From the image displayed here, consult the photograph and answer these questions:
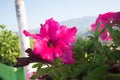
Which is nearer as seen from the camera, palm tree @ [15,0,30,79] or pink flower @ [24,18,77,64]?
pink flower @ [24,18,77,64]

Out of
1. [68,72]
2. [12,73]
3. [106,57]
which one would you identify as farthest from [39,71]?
[12,73]

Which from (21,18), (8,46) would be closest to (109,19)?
(21,18)

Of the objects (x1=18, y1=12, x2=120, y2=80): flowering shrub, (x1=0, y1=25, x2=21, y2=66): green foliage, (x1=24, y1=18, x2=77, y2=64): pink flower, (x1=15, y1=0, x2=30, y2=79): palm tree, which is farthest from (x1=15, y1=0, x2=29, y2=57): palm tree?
(x1=24, y1=18, x2=77, y2=64): pink flower

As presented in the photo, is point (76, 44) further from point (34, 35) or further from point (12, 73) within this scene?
point (12, 73)

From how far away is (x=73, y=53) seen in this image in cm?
97

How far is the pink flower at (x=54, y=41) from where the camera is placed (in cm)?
85

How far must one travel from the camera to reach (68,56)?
2.83ft

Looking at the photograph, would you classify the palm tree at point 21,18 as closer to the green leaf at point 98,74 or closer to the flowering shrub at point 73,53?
the flowering shrub at point 73,53

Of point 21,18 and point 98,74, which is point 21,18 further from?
point 98,74

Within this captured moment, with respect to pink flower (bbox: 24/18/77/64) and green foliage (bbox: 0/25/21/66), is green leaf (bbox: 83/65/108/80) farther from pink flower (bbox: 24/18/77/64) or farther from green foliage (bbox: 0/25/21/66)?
green foliage (bbox: 0/25/21/66)

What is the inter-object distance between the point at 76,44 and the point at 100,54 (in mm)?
178

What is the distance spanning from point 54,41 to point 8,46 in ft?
18.1

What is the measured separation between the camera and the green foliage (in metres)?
6.31

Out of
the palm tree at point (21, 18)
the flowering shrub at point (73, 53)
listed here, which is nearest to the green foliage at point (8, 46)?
the palm tree at point (21, 18)
